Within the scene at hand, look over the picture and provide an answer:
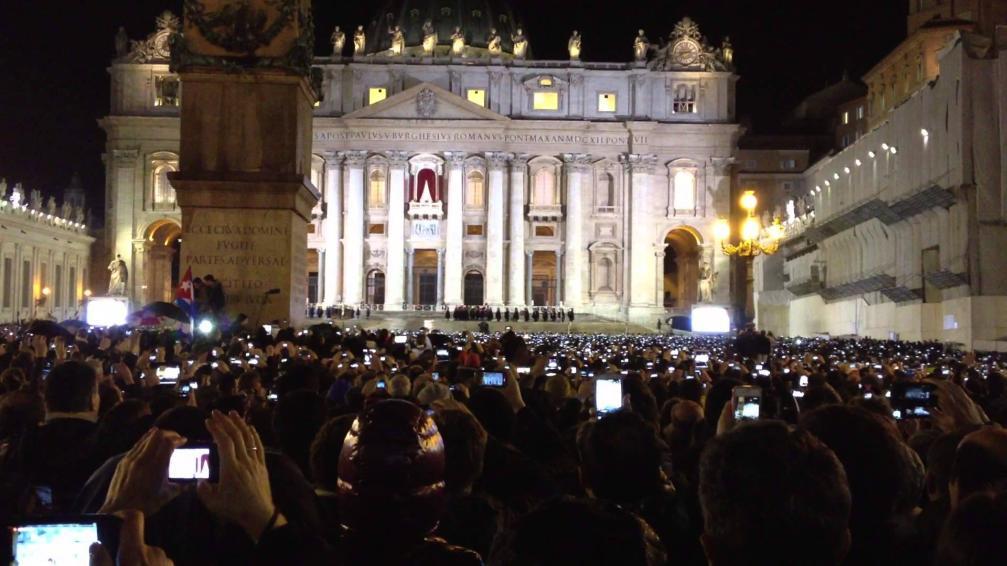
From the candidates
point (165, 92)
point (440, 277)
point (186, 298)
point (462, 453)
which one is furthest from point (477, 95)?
point (462, 453)

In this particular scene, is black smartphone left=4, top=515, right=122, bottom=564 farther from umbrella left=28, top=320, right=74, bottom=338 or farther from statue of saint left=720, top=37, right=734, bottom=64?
statue of saint left=720, top=37, right=734, bottom=64

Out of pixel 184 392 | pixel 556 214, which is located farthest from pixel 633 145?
pixel 184 392

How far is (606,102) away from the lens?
300 feet

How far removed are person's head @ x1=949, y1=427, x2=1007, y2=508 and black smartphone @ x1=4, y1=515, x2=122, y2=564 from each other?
2.97m

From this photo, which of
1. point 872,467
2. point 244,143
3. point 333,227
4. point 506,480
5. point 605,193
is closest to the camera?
point 872,467

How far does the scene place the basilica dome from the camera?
10594cm

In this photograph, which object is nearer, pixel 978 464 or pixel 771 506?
pixel 771 506

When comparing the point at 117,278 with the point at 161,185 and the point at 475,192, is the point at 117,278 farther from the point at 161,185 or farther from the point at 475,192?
the point at 475,192

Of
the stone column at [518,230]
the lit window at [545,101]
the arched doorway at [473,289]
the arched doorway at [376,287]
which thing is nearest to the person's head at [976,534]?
the stone column at [518,230]

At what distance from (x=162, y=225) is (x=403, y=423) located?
91352 mm

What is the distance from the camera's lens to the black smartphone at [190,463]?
4.80m

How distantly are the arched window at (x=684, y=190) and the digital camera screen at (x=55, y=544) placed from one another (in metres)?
89.9

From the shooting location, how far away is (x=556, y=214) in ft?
298

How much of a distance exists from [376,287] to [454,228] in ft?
24.9
